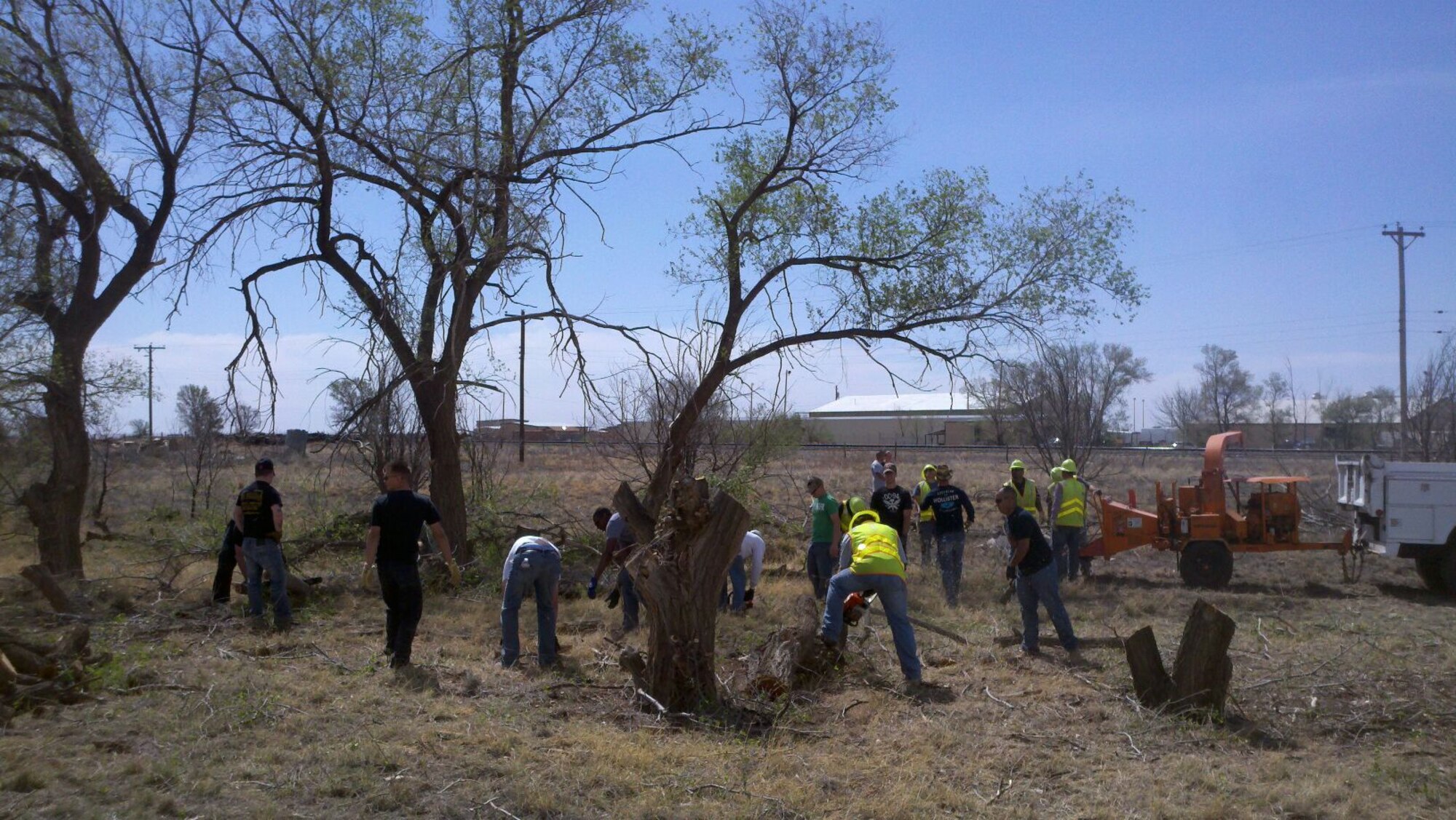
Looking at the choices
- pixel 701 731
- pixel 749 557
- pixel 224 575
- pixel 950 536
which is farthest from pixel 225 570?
pixel 950 536

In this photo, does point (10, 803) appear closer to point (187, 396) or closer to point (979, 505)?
point (979, 505)

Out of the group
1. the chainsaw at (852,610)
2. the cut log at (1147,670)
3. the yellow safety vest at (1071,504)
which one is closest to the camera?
the cut log at (1147,670)

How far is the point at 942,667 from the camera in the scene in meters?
9.12

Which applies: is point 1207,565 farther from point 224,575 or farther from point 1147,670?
point 224,575

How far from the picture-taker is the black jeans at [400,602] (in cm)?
834

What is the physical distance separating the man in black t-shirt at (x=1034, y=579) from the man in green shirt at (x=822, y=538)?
2.83 metres

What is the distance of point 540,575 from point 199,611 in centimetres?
406

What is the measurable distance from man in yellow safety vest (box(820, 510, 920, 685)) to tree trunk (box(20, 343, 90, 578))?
29.0ft

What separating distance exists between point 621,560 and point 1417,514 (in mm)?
10442

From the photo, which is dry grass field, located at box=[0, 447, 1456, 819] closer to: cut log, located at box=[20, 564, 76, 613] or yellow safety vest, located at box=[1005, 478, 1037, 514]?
cut log, located at box=[20, 564, 76, 613]

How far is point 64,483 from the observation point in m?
12.5

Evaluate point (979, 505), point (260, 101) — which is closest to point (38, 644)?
point (260, 101)

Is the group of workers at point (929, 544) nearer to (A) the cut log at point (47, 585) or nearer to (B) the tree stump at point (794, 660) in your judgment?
(B) the tree stump at point (794, 660)

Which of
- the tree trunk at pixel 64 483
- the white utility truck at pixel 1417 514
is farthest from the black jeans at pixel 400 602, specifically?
the white utility truck at pixel 1417 514
